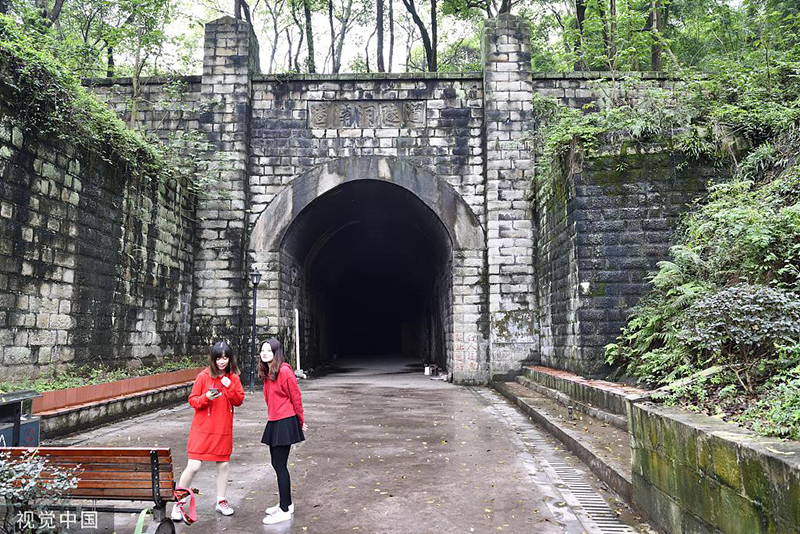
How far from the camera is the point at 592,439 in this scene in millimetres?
5520

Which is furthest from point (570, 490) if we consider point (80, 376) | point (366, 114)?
point (366, 114)

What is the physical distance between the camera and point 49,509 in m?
3.09

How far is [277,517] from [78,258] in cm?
562

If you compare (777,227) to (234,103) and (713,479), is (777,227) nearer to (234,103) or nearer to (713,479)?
(713,479)

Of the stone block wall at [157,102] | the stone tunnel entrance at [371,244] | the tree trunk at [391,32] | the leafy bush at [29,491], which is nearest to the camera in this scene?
the leafy bush at [29,491]

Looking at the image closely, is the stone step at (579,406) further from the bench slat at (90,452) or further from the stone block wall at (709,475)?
the bench slat at (90,452)

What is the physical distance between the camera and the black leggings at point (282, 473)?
3.85 m

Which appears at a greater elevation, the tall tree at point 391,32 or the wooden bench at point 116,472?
the tall tree at point 391,32

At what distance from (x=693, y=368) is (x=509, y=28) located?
395 inches

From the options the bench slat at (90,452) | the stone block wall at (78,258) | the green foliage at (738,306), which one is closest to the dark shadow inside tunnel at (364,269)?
the stone block wall at (78,258)

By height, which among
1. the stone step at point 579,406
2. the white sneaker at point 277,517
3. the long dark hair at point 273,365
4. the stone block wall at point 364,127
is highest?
the stone block wall at point 364,127

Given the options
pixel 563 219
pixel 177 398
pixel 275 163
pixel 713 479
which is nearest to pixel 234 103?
pixel 275 163

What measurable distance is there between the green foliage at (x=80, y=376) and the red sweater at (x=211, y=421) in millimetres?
2616

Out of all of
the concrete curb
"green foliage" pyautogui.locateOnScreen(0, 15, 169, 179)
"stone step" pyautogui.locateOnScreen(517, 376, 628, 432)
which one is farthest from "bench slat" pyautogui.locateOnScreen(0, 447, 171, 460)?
"green foliage" pyautogui.locateOnScreen(0, 15, 169, 179)
